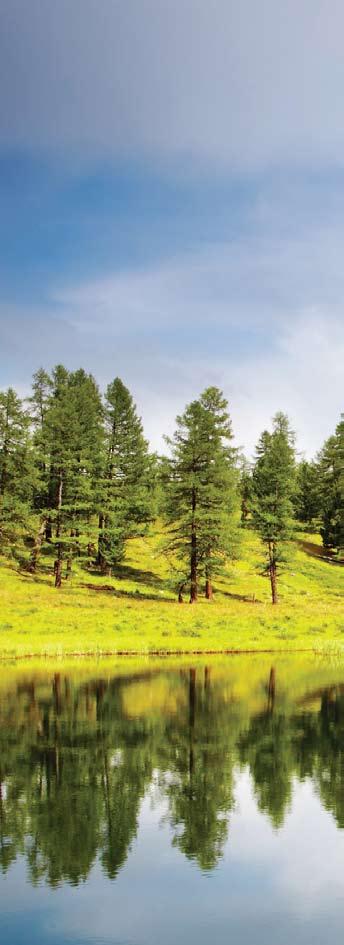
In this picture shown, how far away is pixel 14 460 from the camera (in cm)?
5825

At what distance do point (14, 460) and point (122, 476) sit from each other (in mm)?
13883

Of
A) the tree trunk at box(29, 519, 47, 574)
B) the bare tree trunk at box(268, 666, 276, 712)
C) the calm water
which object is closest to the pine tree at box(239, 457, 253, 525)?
the tree trunk at box(29, 519, 47, 574)

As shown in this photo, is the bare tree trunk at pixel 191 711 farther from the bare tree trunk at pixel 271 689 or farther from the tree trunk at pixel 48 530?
the tree trunk at pixel 48 530

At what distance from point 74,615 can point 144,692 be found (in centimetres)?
1777

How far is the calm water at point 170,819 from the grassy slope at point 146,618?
1300cm

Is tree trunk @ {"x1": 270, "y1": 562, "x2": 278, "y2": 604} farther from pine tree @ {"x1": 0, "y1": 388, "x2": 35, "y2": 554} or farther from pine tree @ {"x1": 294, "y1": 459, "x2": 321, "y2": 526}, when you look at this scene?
pine tree @ {"x1": 294, "y1": 459, "x2": 321, "y2": 526}

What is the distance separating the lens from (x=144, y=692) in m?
31.5

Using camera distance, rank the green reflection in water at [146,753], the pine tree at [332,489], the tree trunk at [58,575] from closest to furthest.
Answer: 1. the green reflection in water at [146,753]
2. the tree trunk at [58,575]
3. the pine tree at [332,489]

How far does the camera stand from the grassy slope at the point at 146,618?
4347 cm

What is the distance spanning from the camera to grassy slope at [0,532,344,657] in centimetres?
4347

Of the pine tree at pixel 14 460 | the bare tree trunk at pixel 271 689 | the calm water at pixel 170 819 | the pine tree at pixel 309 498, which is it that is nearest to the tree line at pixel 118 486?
the pine tree at pixel 14 460

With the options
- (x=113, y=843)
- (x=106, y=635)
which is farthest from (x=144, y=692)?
(x=113, y=843)

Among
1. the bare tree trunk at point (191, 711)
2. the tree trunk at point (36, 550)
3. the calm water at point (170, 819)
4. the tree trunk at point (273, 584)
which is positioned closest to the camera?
the calm water at point (170, 819)

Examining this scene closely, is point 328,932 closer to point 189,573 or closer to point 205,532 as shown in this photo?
point 205,532
